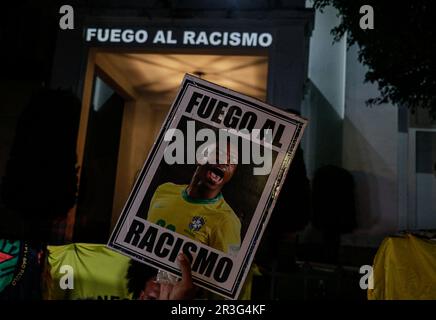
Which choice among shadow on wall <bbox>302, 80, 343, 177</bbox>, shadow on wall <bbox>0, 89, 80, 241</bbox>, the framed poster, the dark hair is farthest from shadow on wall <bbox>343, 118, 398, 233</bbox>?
the framed poster

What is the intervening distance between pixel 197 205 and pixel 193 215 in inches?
2.7

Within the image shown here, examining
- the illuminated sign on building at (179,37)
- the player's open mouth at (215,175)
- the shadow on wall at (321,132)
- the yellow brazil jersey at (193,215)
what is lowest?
the yellow brazil jersey at (193,215)

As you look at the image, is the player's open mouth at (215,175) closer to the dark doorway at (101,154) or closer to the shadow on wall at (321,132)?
the shadow on wall at (321,132)

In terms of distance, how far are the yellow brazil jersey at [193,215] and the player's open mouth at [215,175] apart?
99 mm

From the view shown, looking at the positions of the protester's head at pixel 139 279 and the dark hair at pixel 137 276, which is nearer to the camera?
the protester's head at pixel 139 279

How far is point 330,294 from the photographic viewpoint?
553 cm

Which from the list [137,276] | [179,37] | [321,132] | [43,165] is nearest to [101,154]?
[43,165]

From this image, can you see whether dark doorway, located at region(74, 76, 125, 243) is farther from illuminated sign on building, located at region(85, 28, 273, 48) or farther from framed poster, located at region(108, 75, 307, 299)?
framed poster, located at region(108, 75, 307, 299)

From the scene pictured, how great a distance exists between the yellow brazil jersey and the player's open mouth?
99 mm

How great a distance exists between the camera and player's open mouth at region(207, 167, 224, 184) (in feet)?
9.25

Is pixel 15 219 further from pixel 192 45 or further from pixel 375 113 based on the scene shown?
pixel 375 113

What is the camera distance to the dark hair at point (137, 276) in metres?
3.94

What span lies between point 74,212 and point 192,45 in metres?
4.49

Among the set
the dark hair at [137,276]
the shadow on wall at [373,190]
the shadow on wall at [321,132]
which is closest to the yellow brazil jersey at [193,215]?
the dark hair at [137,276]
